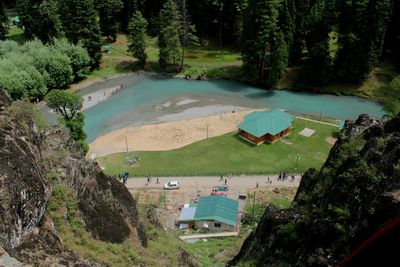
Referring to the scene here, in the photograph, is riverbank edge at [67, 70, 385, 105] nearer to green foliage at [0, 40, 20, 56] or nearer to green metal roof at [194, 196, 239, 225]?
green foliage at [0, 40, 20, 56]

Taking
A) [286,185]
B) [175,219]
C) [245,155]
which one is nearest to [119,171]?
[175,219]

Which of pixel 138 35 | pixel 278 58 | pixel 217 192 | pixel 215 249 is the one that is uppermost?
pixel 138 35

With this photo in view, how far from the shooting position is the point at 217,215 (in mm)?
36219

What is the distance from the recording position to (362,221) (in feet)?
43.8

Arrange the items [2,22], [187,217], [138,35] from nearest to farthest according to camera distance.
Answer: [187,217]
[138,35]
[2,22]

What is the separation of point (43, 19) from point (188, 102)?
31.3 m

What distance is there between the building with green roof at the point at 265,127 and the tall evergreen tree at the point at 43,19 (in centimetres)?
4117

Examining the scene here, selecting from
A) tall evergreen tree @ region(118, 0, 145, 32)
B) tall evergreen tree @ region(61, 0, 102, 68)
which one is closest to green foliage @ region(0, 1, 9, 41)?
tall evergreen tree @ region(61, 0, 102, 68)

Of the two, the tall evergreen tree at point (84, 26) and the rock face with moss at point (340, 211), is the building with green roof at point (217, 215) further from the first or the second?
the tall evergreen tree at point (84, 26)

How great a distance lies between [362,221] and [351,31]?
55.0 metres

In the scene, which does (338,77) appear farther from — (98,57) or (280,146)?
(98,57)

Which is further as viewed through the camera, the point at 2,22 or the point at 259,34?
the point at 2,22

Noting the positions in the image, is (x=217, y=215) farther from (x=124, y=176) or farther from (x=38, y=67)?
(x=38, y=67)

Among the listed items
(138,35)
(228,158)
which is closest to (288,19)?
(138,35)
